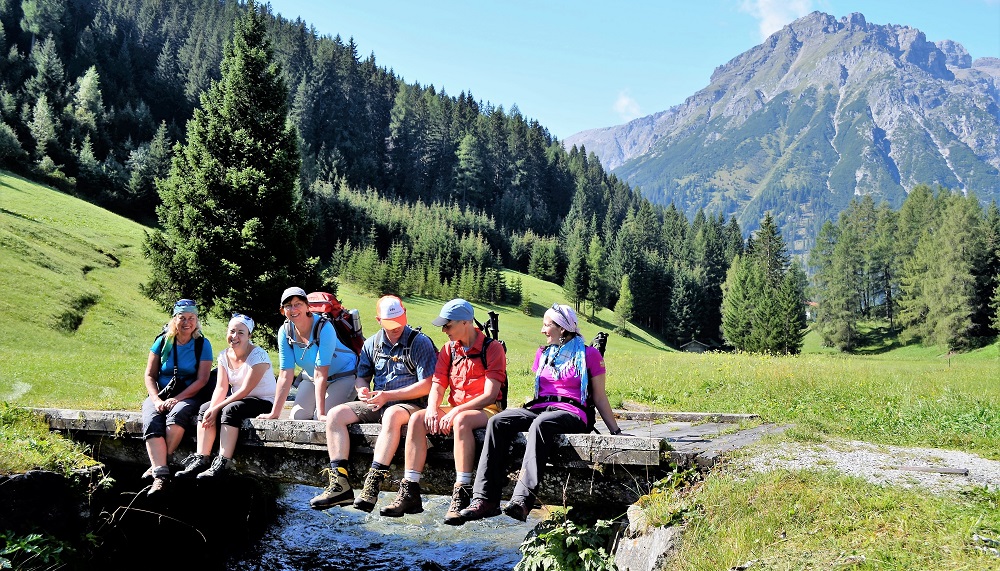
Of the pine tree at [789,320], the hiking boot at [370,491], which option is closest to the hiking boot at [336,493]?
the hiking boot at [370,491]

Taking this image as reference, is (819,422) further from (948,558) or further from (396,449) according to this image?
(396,449)

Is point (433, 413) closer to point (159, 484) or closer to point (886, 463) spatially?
point (159, 484)

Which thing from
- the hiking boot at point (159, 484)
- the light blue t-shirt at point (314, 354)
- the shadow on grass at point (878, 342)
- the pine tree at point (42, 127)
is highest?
the pine tree at point (42, 127)

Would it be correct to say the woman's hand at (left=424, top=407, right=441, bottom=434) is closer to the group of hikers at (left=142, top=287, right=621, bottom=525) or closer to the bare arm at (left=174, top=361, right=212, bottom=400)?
the group of hikers at (left=142, top=287, right=621, bottom=525)

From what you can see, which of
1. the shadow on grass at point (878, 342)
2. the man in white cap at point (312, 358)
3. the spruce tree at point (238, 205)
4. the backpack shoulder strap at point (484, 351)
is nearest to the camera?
the backpack shoulder strap at point (484, 351)

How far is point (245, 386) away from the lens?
8.14 meters

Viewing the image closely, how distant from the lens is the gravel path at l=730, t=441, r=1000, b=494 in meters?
5.92

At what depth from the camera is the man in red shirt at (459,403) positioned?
6.60m

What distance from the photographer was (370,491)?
668cm

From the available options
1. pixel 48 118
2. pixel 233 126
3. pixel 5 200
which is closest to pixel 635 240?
pixel 48 118

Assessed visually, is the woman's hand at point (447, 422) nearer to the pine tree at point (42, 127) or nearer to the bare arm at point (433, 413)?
the bare arm at point (433, 413)

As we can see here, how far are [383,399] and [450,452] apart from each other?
41.7 inches

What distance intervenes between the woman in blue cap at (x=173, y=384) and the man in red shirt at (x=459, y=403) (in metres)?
3.32

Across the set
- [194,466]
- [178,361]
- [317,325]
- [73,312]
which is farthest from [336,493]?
[73,312]
